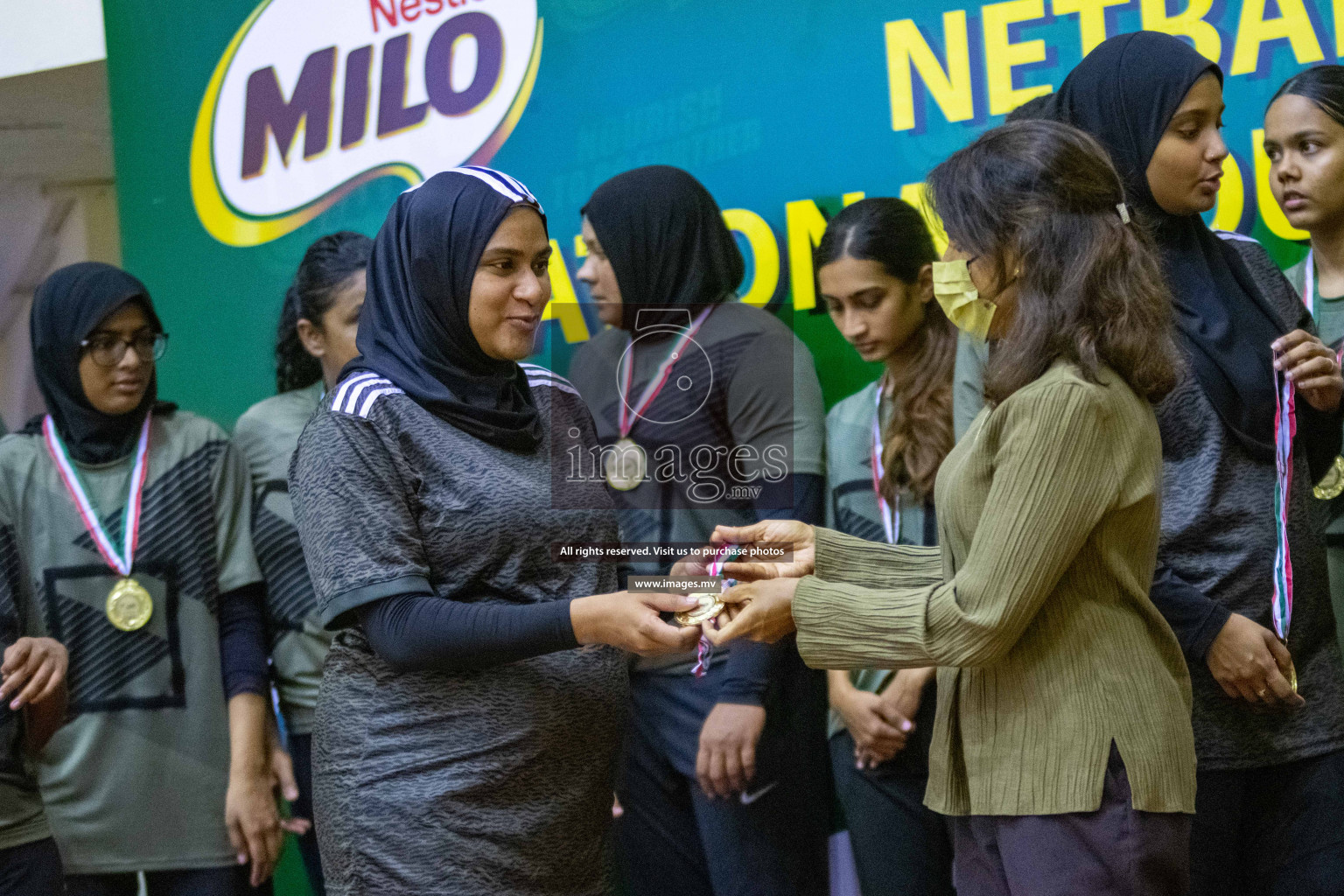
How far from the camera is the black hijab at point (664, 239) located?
2.63 m

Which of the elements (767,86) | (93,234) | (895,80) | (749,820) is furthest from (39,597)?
(895,80)

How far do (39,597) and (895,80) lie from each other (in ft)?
7.35

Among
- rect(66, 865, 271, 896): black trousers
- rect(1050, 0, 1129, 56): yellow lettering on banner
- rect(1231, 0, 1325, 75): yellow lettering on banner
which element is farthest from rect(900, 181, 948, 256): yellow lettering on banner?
rect(66, 865, 271, 896): black trousers

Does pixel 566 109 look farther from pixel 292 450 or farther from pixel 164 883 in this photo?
pixel 164 883

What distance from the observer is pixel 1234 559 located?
2109 mm

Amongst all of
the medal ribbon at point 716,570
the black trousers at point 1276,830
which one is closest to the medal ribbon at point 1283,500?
the black trousers at point 1276,830

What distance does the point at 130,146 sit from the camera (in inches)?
141

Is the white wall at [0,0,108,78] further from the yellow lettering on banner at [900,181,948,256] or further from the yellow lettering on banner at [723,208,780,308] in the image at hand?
the yellow lettering on banner at [900,181,948,256]

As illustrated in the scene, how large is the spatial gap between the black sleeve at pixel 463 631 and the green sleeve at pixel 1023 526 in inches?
17.8

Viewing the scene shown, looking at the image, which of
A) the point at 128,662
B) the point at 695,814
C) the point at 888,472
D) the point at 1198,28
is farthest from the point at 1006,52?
the point at 128,662

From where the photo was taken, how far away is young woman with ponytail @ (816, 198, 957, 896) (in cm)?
258

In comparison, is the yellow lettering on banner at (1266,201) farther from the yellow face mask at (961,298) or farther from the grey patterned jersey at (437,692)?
the grey patterned jersey at (437,692)

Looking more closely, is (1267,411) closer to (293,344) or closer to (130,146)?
(293,344)

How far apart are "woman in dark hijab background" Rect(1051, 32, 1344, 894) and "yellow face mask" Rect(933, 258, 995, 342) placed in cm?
48
